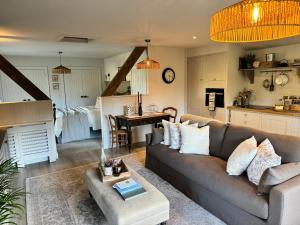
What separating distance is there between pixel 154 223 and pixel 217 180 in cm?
81

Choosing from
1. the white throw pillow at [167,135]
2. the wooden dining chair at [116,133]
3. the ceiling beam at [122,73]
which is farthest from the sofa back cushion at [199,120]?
the ceiling beam at [122,73]

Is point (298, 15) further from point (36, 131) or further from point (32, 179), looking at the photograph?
point (36, 131)

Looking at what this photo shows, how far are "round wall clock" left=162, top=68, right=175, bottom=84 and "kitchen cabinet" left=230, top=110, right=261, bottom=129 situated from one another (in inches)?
69.3

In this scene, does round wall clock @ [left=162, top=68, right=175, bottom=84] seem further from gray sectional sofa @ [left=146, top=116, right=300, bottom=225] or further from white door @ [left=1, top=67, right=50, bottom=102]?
white door @ [left=1, top=67, right=50, bottom=102]

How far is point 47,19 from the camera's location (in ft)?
9.26

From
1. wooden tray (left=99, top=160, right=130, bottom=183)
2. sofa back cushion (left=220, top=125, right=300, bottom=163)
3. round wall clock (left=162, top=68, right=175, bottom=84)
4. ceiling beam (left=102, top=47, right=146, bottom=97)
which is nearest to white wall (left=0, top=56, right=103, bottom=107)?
ceiling beam (left=102, top=47, right=146, bottom=97)

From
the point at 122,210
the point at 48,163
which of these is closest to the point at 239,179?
the point at 122,210

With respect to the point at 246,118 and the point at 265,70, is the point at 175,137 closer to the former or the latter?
the point at 246,118

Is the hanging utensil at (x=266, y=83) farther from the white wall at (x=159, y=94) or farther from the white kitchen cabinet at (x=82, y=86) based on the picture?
the white kitchen cabinet at (x=82, y=86)

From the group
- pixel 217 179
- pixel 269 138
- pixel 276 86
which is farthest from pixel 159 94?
pixel 217 179

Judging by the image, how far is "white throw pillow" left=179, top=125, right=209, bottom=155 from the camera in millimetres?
2992

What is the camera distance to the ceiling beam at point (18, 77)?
12.9 ft

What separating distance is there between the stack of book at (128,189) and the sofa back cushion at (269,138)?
1313 millimetres

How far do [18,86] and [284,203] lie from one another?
7.66 metres
